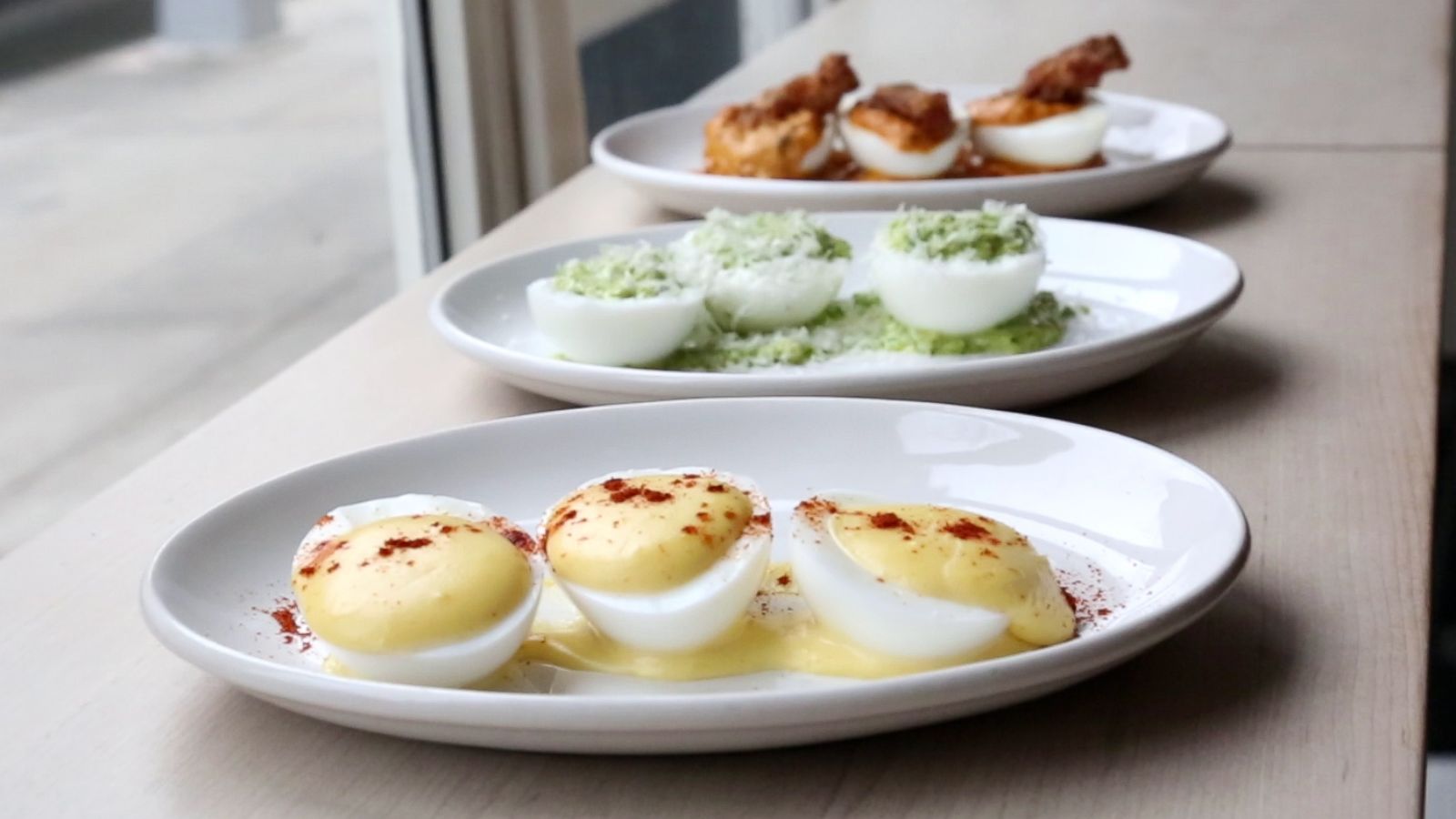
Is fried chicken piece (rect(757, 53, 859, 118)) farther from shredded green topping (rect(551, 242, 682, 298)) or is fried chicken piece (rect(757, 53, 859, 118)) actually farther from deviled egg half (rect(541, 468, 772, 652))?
deviled egg half (rect(541, 468, 772, 652))

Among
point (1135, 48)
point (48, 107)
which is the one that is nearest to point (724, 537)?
point (48, 107)

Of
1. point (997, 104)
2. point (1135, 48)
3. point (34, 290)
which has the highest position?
point (997, 104)

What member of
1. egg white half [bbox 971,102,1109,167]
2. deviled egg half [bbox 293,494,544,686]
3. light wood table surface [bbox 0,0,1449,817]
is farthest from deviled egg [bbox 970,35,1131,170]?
deviled egg half [bbox 293,494,544,686]

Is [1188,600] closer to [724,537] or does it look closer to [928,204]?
[724,537]

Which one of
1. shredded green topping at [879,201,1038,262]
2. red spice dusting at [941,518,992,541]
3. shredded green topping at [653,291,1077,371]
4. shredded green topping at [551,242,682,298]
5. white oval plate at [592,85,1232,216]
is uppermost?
red spice dusting at [941,518,992,541]

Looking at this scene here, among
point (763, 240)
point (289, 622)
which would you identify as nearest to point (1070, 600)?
point (289, 622)

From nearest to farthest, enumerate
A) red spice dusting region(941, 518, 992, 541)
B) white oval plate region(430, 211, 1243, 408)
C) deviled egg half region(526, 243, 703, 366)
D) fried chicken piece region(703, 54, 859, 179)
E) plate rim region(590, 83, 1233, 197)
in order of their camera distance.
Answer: red spice dusting region(941, 518, 992, 541) < white oval plate region(430, 211, 1243, 408) < deviled egg half region(526, 243, 703, 366) < plate rim region(590, 83, 1233, 197) < fried chicken piece region(703, 54, 859, 179)

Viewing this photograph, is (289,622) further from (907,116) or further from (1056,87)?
(1056,87)

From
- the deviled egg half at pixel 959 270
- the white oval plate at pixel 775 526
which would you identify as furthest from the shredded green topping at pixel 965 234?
the white oval plate at pixel 775 526
